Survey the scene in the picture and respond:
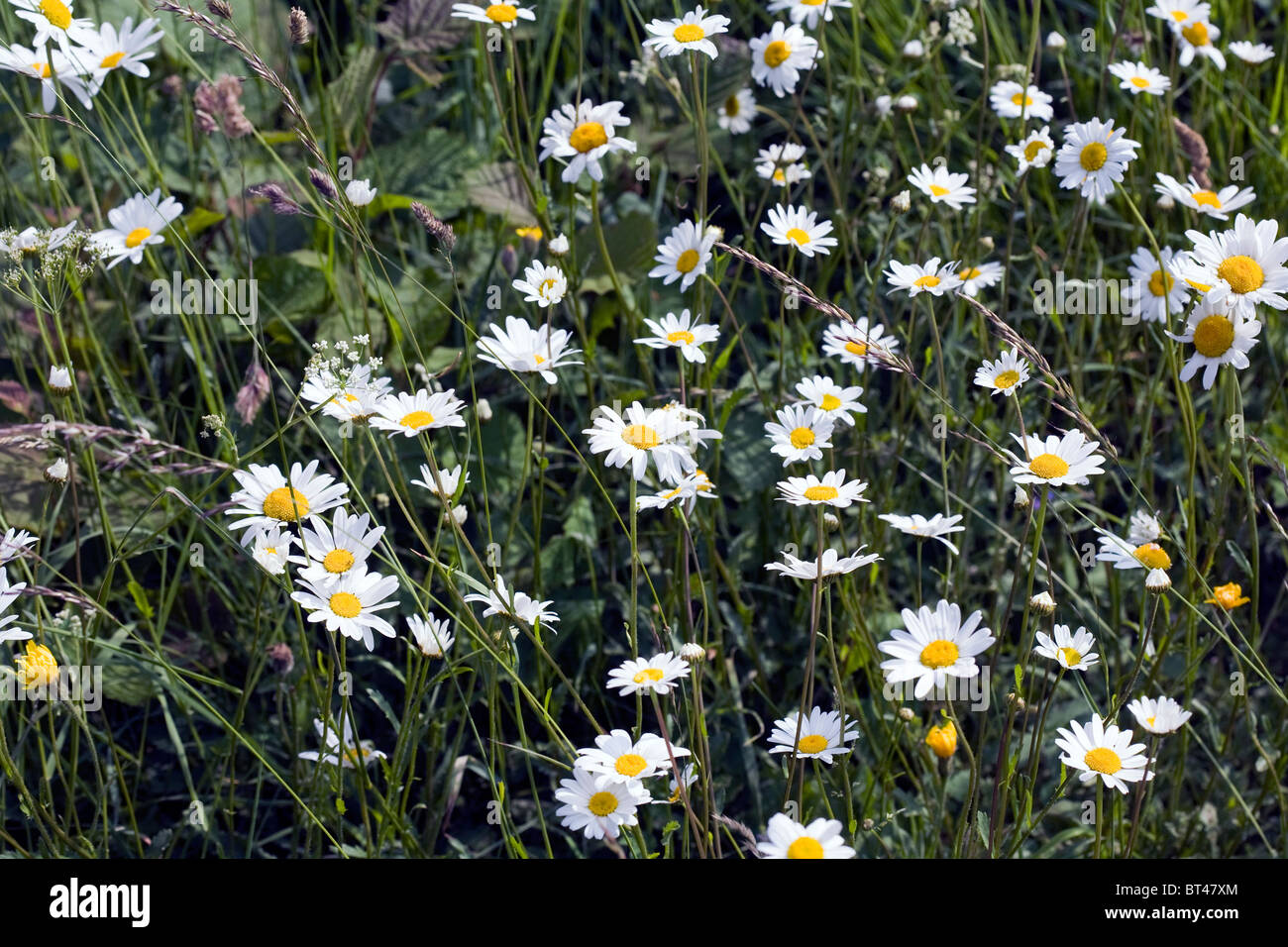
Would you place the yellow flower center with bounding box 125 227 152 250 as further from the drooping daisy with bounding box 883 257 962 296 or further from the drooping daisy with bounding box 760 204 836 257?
the drooping daisy with bounding box 883 257 962 296

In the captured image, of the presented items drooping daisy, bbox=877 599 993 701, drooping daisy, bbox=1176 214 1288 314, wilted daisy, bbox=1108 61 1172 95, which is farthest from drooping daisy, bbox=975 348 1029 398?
wilted daisy, bbox=1108 61 1172 95

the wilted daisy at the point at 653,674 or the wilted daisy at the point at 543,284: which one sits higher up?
the wilted daisy at the point at 543,284

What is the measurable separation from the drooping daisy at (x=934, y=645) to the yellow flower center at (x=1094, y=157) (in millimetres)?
812

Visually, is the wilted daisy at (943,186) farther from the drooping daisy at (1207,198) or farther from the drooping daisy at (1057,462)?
the drooping daisy at (1057,462)

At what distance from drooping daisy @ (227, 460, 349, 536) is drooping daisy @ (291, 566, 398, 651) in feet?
0.28

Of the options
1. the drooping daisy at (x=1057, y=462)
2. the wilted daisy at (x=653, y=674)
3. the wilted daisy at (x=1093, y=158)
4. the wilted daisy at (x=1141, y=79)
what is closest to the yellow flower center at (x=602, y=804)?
the wilted daisy at (x=653, y=674)

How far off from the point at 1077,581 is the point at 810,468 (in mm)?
709

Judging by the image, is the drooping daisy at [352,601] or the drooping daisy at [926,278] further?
the drooping daisy at [926,278]

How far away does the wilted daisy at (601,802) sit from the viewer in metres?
1.22

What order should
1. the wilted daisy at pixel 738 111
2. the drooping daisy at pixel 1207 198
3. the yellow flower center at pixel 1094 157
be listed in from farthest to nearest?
the wilted daisy at pixel 738 111
the yellow flower center at pixel 1094 157
the drooping daisy at pixel 1207 198

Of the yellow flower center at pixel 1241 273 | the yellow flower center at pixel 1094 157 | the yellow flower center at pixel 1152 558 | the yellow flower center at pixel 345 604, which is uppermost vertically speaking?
the yellow flower center at pixel 1094 157

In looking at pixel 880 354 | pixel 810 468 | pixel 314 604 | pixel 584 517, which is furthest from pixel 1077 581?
pixel 314 604

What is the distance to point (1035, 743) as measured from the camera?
4.61 ft
